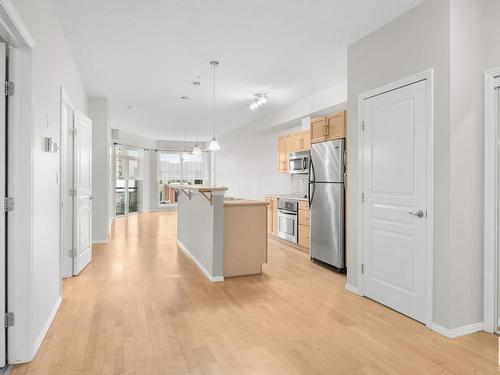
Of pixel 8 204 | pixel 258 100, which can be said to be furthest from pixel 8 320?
pixel 258 100

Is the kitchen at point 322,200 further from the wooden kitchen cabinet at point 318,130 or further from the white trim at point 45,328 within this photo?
the white trim at point 45,328

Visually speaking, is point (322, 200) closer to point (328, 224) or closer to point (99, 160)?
point (328, 224)

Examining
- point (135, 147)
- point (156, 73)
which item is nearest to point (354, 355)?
point (156, 73)

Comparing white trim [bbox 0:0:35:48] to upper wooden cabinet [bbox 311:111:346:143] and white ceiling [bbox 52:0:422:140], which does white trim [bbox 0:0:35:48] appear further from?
upper wooden cabinet [bbox 311:111:346:143]

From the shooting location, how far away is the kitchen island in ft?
13.3

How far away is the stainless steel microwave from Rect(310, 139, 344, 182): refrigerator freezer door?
1072 mm

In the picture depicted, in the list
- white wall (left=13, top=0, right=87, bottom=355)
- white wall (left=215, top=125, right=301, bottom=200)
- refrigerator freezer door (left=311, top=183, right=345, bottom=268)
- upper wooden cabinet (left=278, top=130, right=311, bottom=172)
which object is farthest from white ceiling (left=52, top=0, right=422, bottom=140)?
white wall (left=215, top=125, right=301, bottom=200)

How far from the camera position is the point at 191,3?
290cm

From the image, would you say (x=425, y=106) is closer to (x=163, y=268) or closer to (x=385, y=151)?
(x=385, y=151)

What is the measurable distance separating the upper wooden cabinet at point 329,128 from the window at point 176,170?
8108 millimetres

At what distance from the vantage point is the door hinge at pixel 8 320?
2.19m

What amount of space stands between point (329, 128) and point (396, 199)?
196 cm

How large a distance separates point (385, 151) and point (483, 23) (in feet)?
4.13

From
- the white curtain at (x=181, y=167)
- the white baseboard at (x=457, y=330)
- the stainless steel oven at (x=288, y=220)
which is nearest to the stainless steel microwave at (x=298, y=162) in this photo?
the stainless steel oven at (x=288, y=220)
